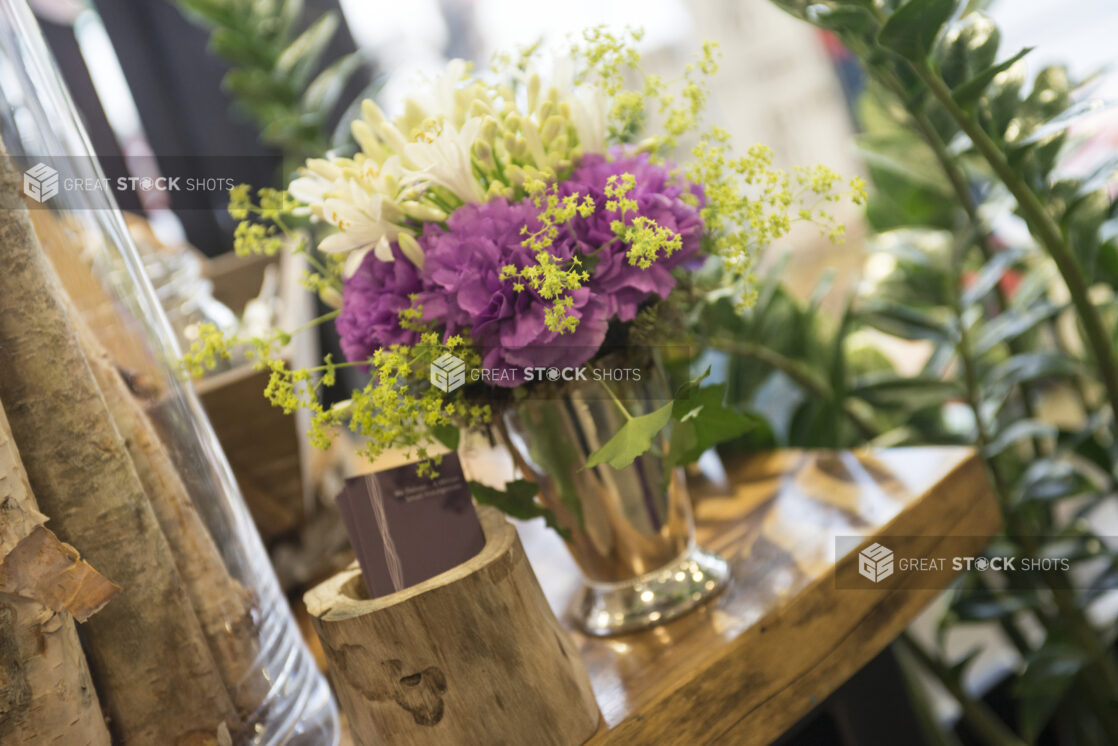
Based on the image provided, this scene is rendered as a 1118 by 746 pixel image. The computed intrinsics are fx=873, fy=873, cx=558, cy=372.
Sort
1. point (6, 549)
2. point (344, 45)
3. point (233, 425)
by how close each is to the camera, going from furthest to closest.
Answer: point (344, 45) → point (233, 425) → point (6, 549)

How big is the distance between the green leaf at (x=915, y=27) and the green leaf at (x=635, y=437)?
38 centimetres

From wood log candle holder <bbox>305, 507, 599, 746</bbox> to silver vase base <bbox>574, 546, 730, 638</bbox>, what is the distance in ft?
0.56

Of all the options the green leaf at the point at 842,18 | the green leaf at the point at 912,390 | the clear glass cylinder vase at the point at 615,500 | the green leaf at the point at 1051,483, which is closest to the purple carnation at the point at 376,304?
the clear glass cylinder vase at the point at 615,500

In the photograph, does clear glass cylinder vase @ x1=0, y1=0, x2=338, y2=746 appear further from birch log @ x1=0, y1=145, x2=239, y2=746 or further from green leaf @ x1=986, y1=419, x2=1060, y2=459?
green leaf @ x1=986, y1=419, x2=1060, y2=459

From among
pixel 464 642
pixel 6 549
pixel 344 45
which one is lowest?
pixel 464 642

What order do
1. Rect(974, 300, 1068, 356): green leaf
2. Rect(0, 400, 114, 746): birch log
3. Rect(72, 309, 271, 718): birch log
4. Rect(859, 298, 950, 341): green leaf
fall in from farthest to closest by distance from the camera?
A: 1. Rect(859, 298, 950, 341): green leaf
2. Rect(974, 300, 1068, 356): green leaf
3. Rect(72, 309, 271, 718): birch log
4. Rect(0, 400, 114, 746): birch log

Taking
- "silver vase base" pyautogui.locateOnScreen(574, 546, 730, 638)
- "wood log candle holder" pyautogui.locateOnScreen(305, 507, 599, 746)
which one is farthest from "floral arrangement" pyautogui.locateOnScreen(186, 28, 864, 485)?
"silver vase base" pyautogui.locateOnScreen(574, 546, 730, 638)

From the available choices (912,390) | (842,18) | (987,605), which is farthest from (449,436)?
(987,605)

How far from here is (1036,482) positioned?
39.3 inches

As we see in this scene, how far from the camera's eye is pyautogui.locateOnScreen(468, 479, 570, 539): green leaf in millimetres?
725

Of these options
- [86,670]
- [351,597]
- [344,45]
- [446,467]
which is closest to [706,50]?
[446,467]

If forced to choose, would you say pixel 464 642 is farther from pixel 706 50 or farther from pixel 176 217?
pixel 176 217

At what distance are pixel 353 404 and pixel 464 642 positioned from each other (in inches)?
7.2

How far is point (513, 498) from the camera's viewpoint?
73 centimetres
